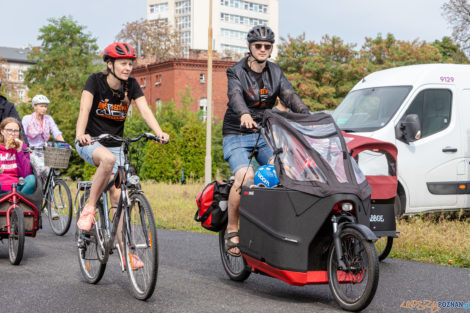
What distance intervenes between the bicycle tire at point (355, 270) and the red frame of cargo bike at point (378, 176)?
8.80 feet

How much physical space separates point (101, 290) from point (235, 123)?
6.71 ft

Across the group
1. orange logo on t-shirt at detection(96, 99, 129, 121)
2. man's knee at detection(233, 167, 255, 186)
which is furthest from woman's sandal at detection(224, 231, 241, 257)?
orange logo on t-shirt at detection(96, 99, 129, 121)

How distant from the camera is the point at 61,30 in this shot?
58.0 meters

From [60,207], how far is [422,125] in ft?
20.1

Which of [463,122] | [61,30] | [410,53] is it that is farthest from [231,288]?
[61,30]

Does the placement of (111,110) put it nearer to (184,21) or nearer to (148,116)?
(148,116)

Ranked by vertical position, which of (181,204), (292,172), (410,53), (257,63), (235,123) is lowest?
(181,204)

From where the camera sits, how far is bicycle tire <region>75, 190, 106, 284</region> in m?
6.30

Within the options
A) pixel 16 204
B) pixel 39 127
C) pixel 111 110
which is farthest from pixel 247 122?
pixel 39 127

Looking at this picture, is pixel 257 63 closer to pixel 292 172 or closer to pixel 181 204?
pixel 292 172

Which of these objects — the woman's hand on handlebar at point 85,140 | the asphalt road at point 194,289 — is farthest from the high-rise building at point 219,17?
the woman's hand on handlebar at point 85,140

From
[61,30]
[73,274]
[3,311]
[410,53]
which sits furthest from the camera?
[61,30]

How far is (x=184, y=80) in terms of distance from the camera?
5888 centimetres

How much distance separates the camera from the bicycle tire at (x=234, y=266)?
644cm
